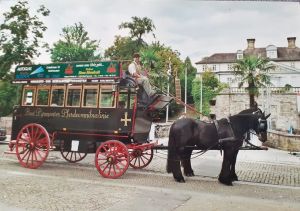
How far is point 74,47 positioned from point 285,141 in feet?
132

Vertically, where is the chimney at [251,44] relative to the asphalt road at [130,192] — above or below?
above

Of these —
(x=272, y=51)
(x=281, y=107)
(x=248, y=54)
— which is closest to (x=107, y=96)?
(x=281, y=107)

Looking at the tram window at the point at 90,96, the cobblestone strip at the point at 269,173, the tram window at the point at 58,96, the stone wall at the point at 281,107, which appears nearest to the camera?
the cobblestone strip at the point at 269,173

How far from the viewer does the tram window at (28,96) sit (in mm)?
12492

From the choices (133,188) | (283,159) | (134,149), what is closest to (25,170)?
(134,149)

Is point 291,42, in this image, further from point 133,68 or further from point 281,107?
point 133,68

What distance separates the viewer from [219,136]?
10.2 m

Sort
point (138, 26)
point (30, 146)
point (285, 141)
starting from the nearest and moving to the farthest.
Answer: point (30, 146)
point (285, 141)
point (138, 26)

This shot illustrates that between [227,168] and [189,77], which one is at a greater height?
[189,77]

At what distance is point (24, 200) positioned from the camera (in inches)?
291

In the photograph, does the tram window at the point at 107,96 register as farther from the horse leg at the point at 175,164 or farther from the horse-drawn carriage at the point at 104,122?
the horse leg at the point at 175,164

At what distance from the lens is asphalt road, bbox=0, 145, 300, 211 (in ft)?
23.9

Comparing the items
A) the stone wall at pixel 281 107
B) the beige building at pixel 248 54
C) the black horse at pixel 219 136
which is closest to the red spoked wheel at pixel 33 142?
the black horse at pixel 219 136

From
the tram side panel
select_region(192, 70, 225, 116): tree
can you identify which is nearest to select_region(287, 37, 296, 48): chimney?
select_region(192, 70, 225, 116): tree
